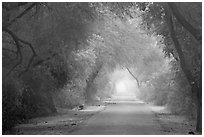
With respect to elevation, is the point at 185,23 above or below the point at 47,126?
above

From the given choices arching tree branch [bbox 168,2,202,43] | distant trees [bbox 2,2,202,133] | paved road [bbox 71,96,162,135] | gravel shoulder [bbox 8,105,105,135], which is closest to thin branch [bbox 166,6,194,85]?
distant trees [bbox 2,2,202,133]

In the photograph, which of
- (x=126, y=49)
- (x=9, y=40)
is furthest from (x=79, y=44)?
(x=126, y=49)

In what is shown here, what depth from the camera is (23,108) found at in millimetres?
29406

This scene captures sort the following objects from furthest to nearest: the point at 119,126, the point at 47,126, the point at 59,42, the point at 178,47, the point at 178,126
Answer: the point at 178,126
the point at 47,126
the point at 59,42
the point at 119,126
the point at 178,47

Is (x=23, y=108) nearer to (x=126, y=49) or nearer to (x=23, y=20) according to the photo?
(x=23, y=20)

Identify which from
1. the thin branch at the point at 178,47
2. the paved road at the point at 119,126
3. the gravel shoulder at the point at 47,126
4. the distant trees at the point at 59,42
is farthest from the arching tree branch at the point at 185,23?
the gravel shoulder at the point at 47,126

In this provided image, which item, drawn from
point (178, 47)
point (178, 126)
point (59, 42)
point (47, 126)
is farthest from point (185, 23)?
point (47, 126)

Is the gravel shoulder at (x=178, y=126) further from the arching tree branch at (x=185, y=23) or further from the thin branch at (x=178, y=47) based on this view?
the arching tree branch at (x=185, y=23)

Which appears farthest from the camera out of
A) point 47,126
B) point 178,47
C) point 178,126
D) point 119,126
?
point 178,126

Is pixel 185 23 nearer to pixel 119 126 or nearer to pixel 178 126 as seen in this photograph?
pixel 119 126

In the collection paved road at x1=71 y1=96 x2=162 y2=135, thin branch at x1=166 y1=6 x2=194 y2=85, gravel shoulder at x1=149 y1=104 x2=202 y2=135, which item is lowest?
gravel shoulder at x1=149 y1=104 x2=202 y2=135

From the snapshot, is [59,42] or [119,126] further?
[59,42]

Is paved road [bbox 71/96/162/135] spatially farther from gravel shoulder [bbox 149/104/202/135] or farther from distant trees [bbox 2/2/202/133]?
distant trees [bbox 2/2/202/133]

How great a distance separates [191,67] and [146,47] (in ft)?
99.9
